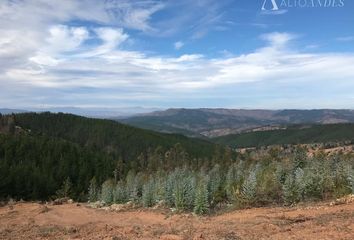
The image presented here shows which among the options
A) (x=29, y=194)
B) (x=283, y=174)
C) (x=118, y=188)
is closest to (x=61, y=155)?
(x=29, y=194)

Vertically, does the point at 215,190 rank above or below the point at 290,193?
below

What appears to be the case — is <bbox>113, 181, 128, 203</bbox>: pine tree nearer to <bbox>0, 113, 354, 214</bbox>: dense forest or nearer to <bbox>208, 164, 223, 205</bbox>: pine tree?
<bbox>0, 113, 354, 214</bbox>: dense forest

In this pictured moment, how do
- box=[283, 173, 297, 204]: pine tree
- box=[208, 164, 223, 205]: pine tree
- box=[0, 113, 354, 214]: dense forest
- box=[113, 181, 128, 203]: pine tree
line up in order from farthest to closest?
box=[113, 181, 128, 203]: pine tree → box=[208, 164, 223, 205]: pine tree → box=[0, 113, 354, 214]: dense forest → box=[283, 173, 297, 204]: pine tree

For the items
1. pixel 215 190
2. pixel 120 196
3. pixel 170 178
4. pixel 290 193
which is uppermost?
pixel 290 193

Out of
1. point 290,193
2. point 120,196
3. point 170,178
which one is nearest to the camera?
Answer: point 290,193

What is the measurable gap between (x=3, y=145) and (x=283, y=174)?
9068 cm

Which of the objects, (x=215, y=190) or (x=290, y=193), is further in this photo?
(x=215, y=190)

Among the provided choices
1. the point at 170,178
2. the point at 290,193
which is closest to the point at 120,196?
the point at 170,178

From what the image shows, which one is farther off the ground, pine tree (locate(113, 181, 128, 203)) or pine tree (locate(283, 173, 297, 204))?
pine tree (locate(283, 173, 297, 204))

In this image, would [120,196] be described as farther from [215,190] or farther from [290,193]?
[290,193]

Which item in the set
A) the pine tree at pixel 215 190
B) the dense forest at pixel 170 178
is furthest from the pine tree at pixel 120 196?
the pine tree at pixel 215 190

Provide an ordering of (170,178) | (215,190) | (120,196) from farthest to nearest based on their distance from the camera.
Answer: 1. (120,196)
2. (170,178)
3. (215,190)

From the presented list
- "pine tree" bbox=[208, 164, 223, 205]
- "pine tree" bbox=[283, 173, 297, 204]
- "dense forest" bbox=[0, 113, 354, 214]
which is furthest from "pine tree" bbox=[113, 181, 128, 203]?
"pine tree" bbox=[283, 173, 297, 204]

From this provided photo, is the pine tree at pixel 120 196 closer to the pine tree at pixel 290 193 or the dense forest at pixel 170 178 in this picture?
the dense forest at pixel 170 178
